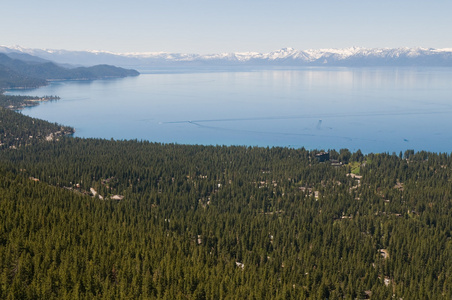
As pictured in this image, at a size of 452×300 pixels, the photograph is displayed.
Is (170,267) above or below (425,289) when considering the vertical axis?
above

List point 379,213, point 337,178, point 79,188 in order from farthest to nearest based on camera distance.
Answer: point 337,178
point 79,188
point 379,213

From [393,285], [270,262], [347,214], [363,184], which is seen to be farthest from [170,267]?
[363,184]

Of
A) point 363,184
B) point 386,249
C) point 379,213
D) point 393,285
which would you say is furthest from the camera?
point 363,184

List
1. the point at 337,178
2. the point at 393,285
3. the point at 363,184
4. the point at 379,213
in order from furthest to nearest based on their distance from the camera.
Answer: the point at 337,178, the point at 363,184, the point at 379,213, the point at 393,285

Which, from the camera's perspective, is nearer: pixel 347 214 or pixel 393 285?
pixel 393 285

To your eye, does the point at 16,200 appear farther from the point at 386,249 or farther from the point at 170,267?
the point at 386,249

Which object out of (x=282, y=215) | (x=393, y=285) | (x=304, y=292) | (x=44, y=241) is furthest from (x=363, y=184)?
(x=44, y=241)

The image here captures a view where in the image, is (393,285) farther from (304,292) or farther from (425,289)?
(304,292)
